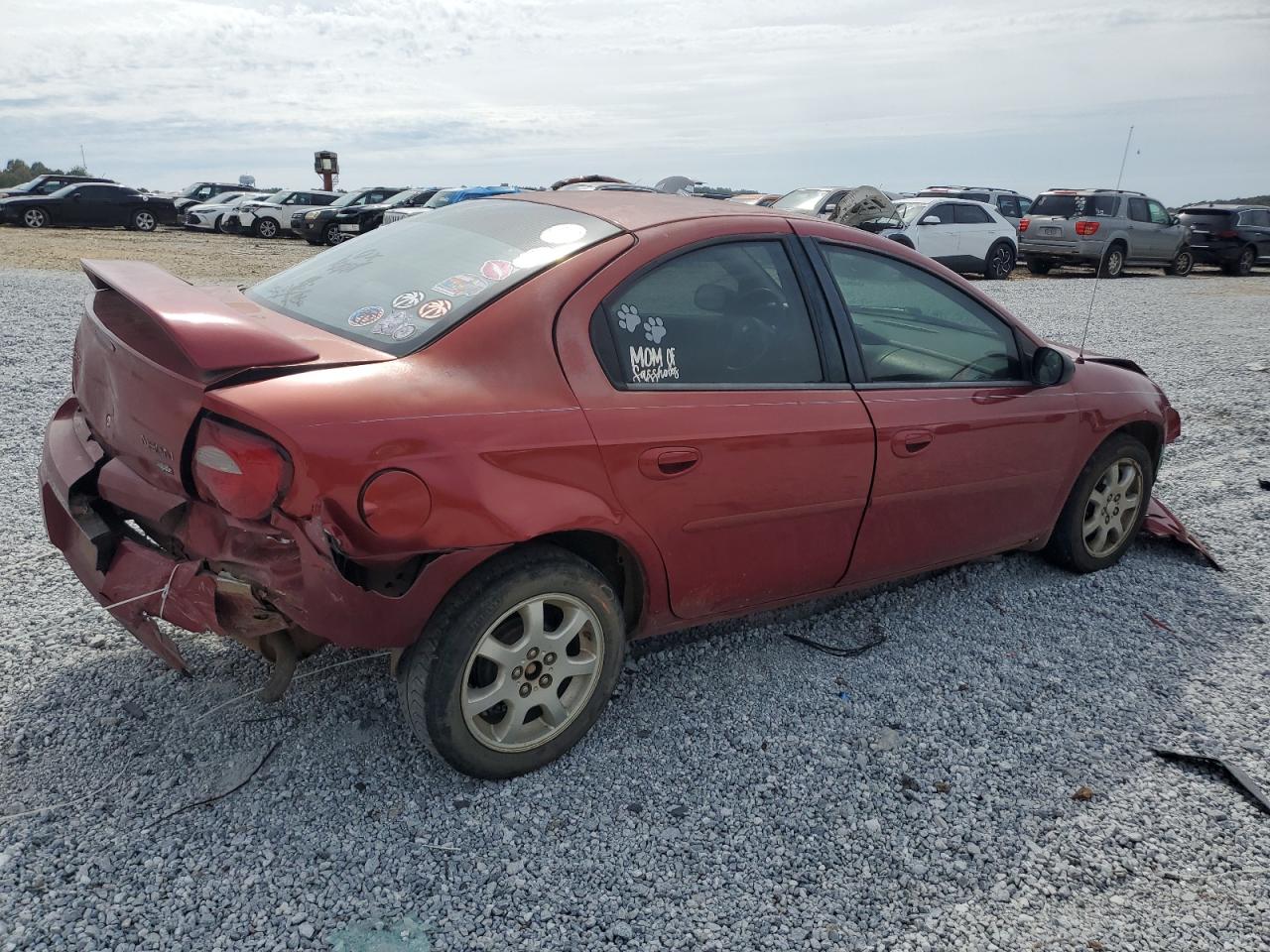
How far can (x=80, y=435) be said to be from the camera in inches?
119

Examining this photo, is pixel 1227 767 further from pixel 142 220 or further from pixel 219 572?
pixel 142 220

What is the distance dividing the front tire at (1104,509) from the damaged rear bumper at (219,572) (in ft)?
9.53

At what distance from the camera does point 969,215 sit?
60.6ft

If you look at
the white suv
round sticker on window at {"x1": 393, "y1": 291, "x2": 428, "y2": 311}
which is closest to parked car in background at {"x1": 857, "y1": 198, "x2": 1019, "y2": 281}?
round sticker on window at {"x1": 393, "y1": 291, "x2": 428, "y2": 311}

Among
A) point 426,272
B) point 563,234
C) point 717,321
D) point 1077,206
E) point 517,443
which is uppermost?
point 1077,206

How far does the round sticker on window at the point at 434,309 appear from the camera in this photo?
2721mm

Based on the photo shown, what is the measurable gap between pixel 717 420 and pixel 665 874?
128 centimetres

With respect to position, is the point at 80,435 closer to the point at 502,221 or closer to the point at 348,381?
the point at 348,381

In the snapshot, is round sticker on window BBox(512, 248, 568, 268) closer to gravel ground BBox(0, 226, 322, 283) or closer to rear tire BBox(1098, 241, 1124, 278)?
gravel ground BBox(0, 226, 322, 283)

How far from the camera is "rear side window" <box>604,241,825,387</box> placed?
2.89 metres

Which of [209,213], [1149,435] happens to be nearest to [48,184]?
[209,213]

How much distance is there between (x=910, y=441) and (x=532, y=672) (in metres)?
1.56

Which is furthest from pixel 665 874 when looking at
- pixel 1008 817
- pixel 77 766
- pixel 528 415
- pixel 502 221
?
pixel 502 221

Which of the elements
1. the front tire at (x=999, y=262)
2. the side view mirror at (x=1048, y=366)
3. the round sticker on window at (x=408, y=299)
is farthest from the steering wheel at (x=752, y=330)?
the front tire at (x=999, y=262)
